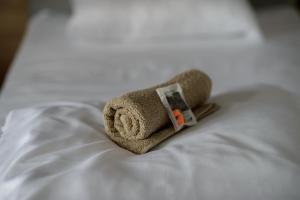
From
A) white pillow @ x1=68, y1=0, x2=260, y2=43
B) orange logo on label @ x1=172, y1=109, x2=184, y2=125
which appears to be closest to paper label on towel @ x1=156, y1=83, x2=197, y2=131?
orange logo on label @ x1=172, y1=109, x2=184, y2=125

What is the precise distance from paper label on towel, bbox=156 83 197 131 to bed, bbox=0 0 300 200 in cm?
3

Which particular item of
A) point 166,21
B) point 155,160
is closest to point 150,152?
point 155,160

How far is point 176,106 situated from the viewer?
82 cm

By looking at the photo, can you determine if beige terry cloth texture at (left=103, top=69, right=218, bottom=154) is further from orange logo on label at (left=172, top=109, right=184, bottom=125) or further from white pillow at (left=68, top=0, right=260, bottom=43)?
white pillow at (left=68, top=0, right=260, bottom=43)

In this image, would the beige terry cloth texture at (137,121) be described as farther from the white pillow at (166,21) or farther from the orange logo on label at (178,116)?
the white pillow at (166,21)

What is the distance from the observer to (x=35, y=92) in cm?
118

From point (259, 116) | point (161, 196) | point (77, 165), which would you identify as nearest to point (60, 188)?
point (77, 165)

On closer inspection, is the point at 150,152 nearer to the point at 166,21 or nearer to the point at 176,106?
the point at 176,106

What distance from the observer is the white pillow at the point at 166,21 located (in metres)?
1.52

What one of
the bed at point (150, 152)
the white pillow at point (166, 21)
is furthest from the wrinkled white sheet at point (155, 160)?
the white pillow at point (166, 21)

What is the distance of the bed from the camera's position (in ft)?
2.01

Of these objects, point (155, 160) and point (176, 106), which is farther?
point (176, 106)

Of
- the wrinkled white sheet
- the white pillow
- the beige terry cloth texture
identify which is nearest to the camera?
the wrinkled white sheet

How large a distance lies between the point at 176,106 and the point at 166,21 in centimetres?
77
